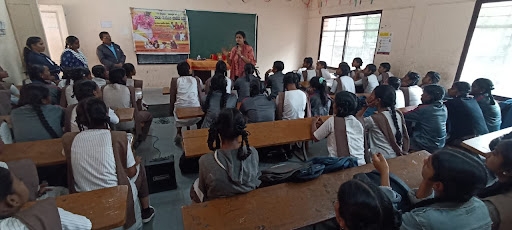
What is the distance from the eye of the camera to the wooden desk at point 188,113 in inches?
105

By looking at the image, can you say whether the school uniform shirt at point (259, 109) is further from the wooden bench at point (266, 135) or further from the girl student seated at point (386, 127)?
the girl student seated at point (386, 127)

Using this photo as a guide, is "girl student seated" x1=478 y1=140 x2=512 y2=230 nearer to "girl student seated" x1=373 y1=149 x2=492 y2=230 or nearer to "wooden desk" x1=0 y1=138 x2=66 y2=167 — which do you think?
"girl student seated" x1=373 y1=149 x2=492 y2=230

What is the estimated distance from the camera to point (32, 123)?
1847 mm

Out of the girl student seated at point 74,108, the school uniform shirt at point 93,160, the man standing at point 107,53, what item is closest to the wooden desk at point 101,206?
the school uniform shirt at point 93,160

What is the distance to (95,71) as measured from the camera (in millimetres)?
3193

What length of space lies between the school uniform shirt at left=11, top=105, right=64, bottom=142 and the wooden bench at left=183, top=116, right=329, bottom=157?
1.03 m

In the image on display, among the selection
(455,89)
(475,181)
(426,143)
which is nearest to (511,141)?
(475,181)

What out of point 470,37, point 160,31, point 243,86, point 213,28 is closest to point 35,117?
point 243,86

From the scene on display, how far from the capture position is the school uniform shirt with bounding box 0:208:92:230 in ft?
2.39

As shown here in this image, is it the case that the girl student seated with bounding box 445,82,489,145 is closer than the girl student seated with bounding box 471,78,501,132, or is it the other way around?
the girl student seated with bounding box 445,82,489,145

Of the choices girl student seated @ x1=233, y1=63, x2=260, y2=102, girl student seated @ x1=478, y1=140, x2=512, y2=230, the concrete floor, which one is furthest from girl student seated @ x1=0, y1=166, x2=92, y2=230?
girl student seated @ x1=233, y1=63, x2=260, y2=102

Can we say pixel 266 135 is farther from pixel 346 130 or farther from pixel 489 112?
pixel 489 112

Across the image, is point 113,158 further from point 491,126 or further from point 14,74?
point 14,74

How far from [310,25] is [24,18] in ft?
21.2
